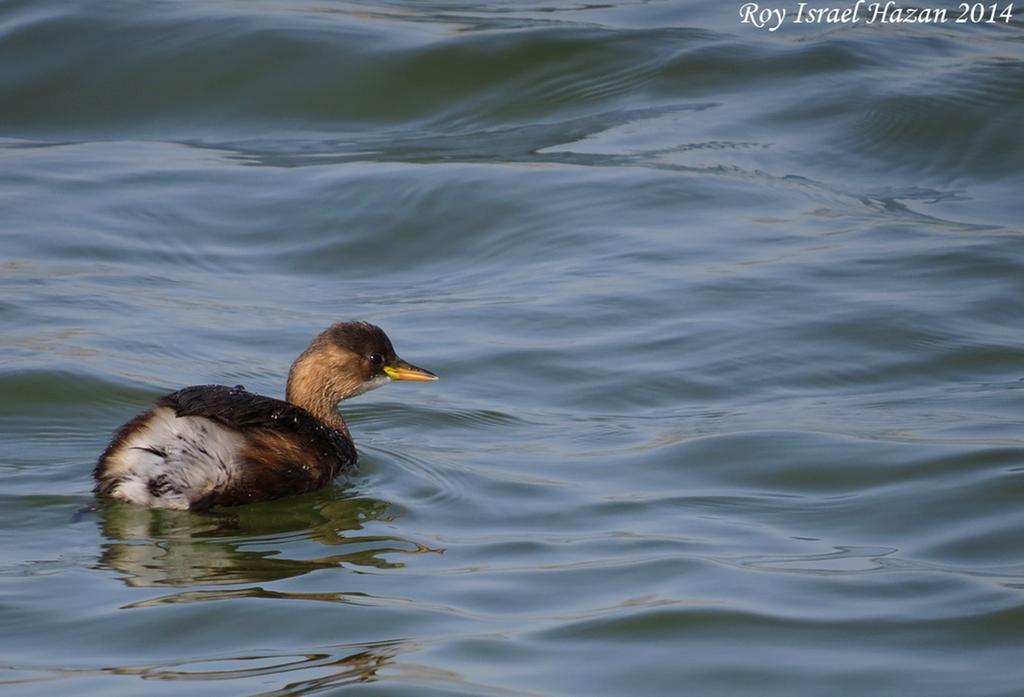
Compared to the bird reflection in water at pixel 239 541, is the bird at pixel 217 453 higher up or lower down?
higher up

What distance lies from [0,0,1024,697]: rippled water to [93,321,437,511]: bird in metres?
0.11

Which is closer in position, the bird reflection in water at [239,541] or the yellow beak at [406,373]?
the bird reflection in water at [239,541]

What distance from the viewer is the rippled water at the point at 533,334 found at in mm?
5277

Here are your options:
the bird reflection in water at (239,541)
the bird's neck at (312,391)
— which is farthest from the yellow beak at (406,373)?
the bird reflection in water at (239,541)

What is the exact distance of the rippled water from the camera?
5.28 meters

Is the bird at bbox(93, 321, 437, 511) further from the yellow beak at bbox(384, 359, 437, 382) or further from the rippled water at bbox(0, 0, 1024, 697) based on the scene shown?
the yellow beak at bbox(384, 359, 437, 382)

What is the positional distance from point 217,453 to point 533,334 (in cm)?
271

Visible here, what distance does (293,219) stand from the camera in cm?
1084

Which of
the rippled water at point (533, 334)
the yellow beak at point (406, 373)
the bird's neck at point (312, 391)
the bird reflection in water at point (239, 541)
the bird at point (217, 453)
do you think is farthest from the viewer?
the yellow beak at point (406, 373)

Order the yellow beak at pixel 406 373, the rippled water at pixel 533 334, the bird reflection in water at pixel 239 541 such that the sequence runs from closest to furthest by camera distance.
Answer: the rippled water at pixel 533 334, the bird reflection in water at pixel 239 541, the yellow beak at pixel 406 373

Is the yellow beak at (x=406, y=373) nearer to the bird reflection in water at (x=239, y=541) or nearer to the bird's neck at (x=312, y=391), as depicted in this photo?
the bird's neck at (x=312, y=391)

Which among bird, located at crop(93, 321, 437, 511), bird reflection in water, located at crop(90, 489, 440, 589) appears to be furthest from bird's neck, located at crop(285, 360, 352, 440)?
bird reflection in water, located at crop(90, 489, 440, 589)

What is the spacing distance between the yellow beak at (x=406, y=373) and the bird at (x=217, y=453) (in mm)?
491

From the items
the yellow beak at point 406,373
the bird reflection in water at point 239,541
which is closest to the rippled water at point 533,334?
the bird reflection in water at point 239,541
